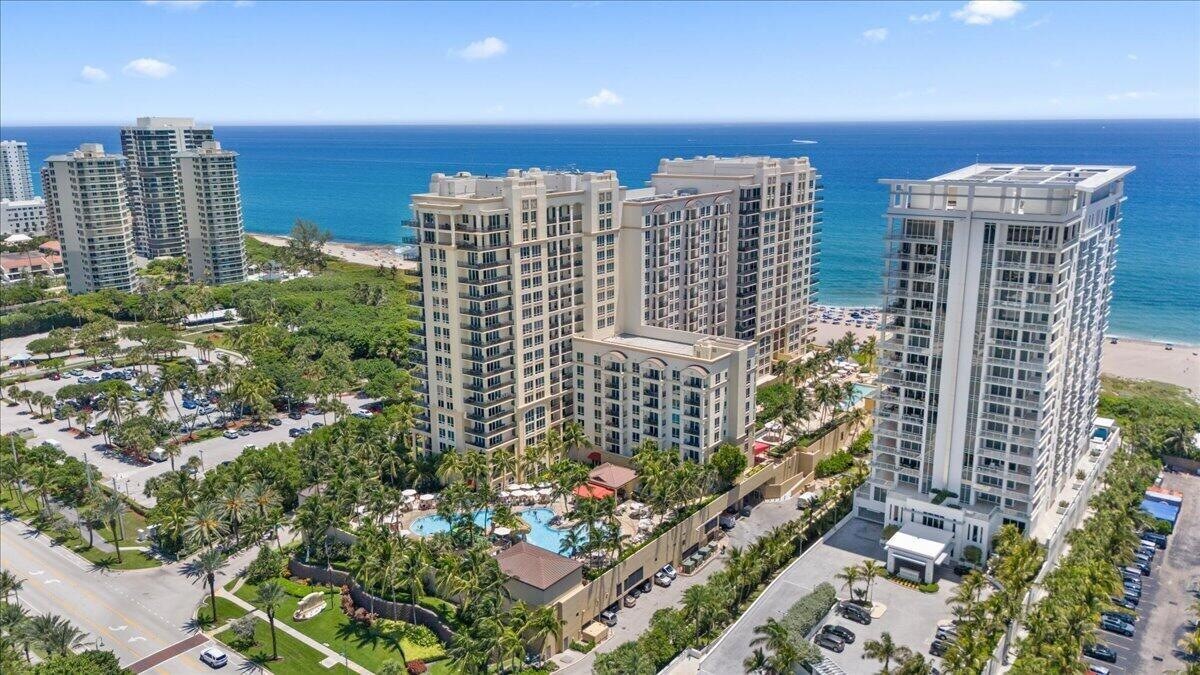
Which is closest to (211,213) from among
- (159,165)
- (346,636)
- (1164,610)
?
(159,165)

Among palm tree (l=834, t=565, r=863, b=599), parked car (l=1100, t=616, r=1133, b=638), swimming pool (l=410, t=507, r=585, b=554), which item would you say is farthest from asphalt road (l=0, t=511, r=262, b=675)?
parked car (l=1100, t=616, r=1133, b=638)

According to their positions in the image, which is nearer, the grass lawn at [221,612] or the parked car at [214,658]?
the parked car at [214,658]

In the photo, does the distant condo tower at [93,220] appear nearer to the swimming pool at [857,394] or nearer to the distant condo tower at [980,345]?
the swimming pool at [857,394]

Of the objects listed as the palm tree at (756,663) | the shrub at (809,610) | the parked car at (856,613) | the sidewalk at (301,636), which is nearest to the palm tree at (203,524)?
the sidewalk at (301,636)

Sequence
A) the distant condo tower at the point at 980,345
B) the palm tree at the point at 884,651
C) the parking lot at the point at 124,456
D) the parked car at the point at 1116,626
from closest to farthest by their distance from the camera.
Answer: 1. the palm tree at the point at 884,651
2. the parked car at the point at 1116,626
3. the distant condo tower at the point at 980,345
4. the parking lot at the point at 124,456

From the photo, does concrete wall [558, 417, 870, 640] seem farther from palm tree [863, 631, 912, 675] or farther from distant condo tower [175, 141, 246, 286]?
distant condo tower [175, 141, 246, 286]

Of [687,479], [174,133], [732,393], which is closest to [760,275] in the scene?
[732,393]

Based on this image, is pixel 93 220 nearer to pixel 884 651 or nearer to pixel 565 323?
pixel 565 323

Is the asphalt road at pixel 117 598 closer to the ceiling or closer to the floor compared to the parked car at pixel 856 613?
closer to the floor
